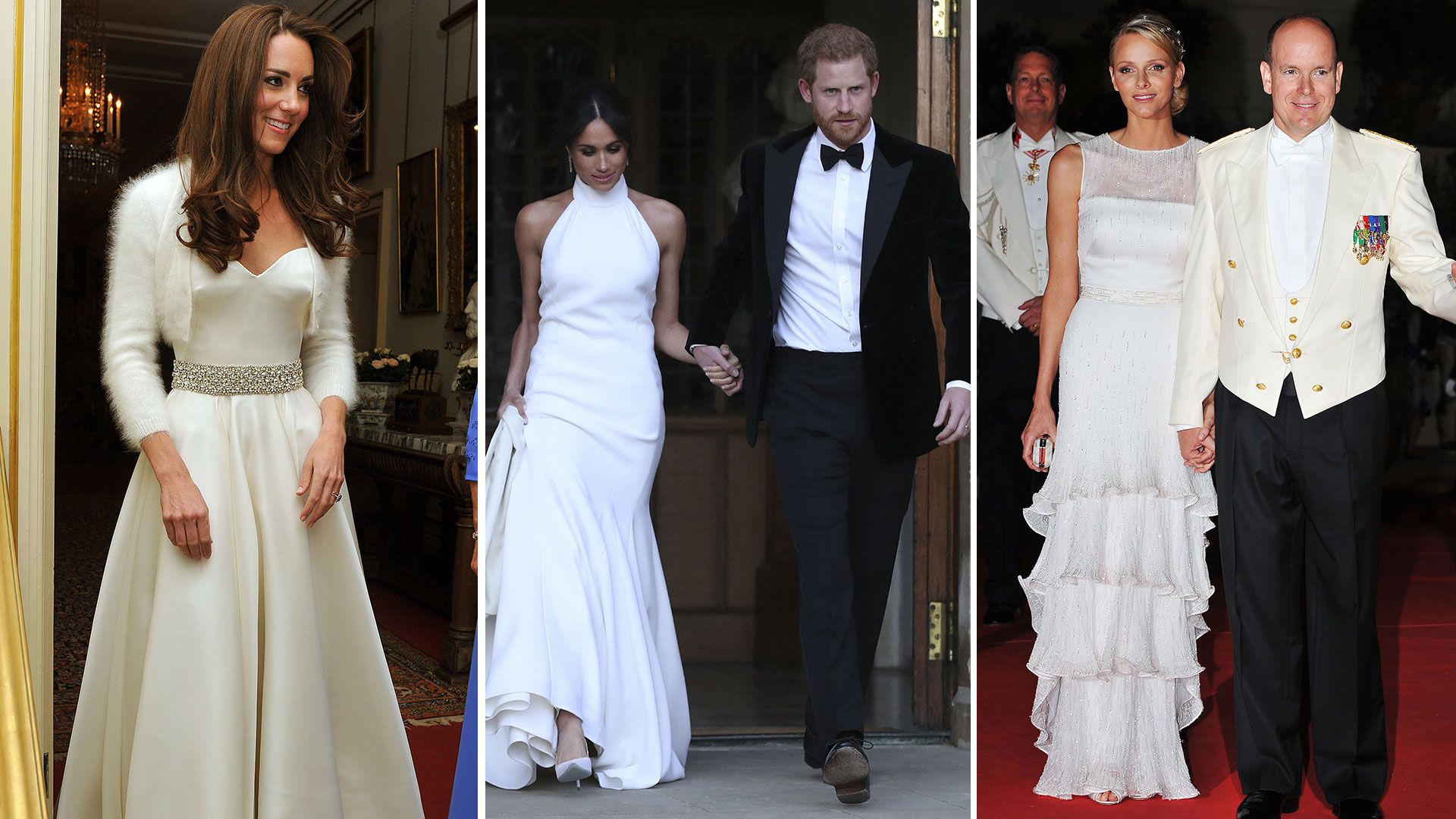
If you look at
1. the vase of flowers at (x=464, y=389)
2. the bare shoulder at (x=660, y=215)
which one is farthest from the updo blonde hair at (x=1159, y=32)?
the vase of flowers at (x=464, y=389)

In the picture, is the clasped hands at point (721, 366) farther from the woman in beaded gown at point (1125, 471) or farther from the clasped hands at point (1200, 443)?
the clasped hands at point (1200, 443)

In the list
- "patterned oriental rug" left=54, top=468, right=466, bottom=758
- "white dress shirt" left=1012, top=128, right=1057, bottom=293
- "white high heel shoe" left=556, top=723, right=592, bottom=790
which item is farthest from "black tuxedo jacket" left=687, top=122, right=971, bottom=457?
"white dress shirt" left=1012, top=128, right=1057, bottom=293

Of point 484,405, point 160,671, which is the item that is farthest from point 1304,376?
point 160,671

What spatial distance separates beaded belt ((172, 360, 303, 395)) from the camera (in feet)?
9.61

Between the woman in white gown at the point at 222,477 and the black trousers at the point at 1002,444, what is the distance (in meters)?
2.78

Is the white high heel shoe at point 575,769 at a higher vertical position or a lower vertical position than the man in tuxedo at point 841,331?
lower

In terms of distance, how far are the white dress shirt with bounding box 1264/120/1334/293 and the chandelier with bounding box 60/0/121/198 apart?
247 cm

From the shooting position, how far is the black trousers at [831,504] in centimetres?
339

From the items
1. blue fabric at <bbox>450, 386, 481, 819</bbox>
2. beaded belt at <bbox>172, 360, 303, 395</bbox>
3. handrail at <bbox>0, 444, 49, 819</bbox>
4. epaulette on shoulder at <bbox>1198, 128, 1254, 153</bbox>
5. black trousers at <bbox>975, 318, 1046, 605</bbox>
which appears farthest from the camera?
black trousers at <bbox>975, 318, 1046, 605</bbox>

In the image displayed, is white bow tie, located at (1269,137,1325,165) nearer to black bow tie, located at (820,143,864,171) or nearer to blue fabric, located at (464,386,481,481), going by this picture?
black bow tie, located at (820,143,864,171)

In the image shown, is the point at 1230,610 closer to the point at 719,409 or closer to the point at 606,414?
the point at 719,409

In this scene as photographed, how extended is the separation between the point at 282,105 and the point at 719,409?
118cm

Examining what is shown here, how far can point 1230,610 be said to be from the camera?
350cm

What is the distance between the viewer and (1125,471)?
142 inches
